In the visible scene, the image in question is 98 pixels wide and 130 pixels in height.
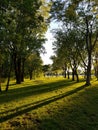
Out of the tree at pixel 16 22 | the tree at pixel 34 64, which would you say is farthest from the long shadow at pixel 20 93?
the tree at pixel 34 64

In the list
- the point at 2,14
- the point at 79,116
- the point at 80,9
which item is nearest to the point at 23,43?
the point at 2,14

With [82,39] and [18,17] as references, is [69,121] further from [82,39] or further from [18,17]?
[82,39]

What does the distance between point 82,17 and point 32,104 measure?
20470 millimetres

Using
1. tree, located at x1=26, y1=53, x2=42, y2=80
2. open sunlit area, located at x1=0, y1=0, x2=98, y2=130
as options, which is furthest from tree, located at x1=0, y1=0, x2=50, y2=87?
tree, located at x1=26, y1=53, x2=42, y2=80

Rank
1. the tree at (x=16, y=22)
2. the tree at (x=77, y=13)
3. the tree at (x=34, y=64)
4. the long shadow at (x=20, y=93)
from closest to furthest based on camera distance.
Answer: the long shadow at (x=20, y=93) < the tree at (x=16, y=22) < the tree at (x=77, y=13) < the tree at (x=34, y=64)

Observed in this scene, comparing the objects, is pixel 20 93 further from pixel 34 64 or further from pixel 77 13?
pixel 34 64

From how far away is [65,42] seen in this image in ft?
155

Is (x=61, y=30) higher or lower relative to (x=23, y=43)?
higher

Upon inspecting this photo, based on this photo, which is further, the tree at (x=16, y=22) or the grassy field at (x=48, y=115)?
the tree at (x=16, y=22)

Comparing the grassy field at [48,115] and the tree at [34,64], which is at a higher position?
the tree at [34,64]

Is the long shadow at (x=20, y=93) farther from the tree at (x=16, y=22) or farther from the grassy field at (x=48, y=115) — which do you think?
the tree at (x=16, y=22)

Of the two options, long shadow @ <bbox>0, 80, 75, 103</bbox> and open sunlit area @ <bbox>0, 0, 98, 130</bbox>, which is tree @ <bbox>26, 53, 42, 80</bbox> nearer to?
open sunlit area @ <bbox>0, 0, 98, 130</bbox>

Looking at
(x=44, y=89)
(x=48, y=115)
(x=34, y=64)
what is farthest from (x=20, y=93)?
(x=34, y=64)

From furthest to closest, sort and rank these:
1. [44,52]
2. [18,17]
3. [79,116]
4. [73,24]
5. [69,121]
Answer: [44,52], [73,24], [18,17], [79,116], [69,121]
